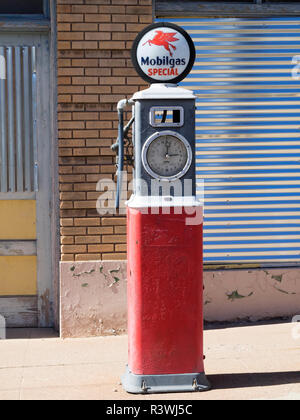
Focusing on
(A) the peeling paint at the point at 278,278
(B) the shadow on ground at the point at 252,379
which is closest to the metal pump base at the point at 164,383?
(B) the shadow on ground at the point at 252,379

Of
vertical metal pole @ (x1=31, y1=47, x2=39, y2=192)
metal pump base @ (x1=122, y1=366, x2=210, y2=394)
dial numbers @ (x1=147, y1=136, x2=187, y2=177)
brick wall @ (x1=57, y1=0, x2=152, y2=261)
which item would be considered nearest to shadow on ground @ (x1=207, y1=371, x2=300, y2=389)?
metal pump base @ (x1=122, y1=366, x2=210, y2=394)

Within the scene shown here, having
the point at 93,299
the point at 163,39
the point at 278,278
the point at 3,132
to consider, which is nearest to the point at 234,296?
Result: the point at 278,278

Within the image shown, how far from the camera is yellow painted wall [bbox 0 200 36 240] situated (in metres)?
6.20

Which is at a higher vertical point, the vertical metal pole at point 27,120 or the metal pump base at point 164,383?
the vertical metal pole at point 27,120

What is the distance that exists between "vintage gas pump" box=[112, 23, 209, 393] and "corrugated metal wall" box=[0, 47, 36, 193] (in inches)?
78.3

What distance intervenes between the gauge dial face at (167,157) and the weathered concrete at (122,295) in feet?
6.10

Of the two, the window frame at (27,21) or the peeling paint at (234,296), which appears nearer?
the window frame at (27,21)

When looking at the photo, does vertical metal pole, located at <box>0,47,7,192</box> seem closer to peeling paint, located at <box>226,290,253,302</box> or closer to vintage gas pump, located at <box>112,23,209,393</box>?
vintage gas pump, located at <box>112,23,209,393</box>

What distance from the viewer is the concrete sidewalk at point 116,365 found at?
4500mm

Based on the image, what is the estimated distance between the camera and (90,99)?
5.89 meters

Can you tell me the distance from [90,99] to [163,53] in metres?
1.65

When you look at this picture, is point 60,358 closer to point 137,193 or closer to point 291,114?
point 137,193

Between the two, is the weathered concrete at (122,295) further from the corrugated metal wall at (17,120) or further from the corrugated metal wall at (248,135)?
the corrugated metal wall at (17,120)

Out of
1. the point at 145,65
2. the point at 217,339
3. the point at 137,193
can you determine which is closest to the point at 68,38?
the point at 145,65
